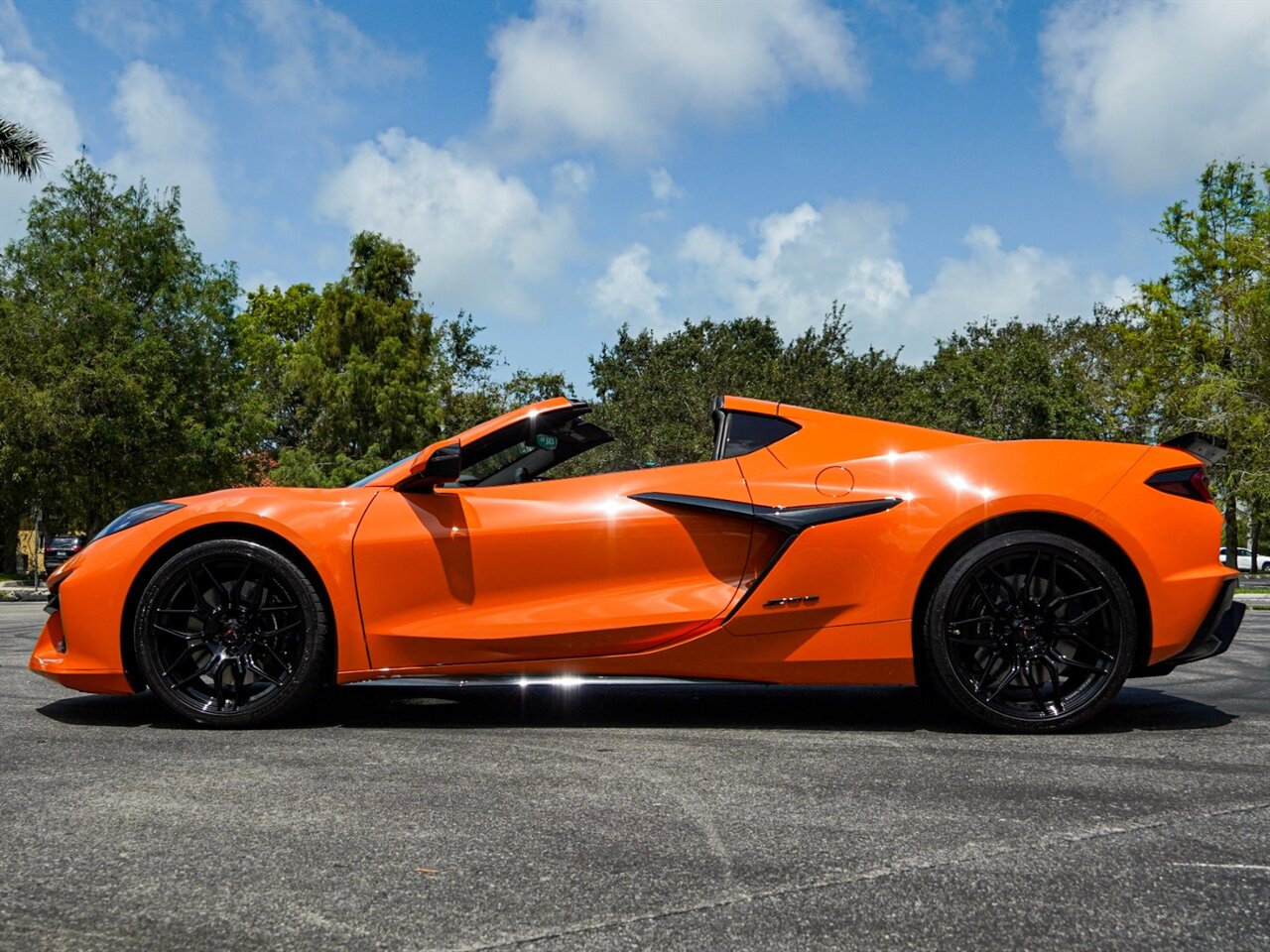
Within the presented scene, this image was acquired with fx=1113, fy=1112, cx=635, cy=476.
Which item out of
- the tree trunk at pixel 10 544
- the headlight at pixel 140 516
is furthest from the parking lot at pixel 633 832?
the tree trunk at pixel 10 544

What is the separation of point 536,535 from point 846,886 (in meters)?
2.21

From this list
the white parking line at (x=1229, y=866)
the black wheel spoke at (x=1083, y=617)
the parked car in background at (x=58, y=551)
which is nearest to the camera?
the white parking line at (x=1229, y=866)

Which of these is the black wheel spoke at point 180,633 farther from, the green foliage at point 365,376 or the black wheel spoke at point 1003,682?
the green foliage at point 365,376

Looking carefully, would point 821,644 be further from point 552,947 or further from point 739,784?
point 552,947

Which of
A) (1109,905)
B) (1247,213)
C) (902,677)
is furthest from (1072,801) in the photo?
(1247,213)

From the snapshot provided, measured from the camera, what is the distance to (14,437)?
2156 cm

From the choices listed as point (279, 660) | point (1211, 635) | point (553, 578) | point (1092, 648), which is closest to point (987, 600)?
point (1092, 648)

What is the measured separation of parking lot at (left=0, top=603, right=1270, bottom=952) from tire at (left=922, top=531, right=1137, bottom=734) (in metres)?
0.15

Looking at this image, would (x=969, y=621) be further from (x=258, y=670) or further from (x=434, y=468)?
(x=258, y=670)

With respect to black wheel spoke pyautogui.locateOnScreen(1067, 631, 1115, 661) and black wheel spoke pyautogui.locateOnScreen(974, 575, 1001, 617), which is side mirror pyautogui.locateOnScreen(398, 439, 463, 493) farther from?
black wheel spoke pyautogui.locateOnScreen(1067, 631, 1115, 661)

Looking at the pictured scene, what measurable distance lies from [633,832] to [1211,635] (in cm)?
264

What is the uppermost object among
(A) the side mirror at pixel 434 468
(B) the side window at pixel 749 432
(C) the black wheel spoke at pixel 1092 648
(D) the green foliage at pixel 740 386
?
(D) the green foliage at pixel 740 386

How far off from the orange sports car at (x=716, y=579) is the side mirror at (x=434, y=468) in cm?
1

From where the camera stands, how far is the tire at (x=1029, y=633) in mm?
4156
